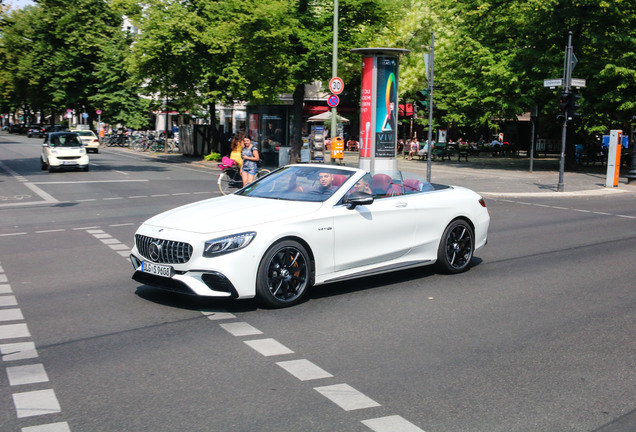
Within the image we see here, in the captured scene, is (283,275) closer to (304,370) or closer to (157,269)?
(157,269)

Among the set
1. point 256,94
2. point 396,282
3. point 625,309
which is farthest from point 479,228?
point 256,94

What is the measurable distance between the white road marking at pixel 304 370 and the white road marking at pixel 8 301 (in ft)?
11.5

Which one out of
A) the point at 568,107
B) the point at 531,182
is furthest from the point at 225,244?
the point at 531,182

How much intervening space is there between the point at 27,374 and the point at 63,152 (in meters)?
25.1

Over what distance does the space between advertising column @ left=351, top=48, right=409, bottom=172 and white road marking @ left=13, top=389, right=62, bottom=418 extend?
64.3ft

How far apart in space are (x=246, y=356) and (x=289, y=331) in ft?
2.71

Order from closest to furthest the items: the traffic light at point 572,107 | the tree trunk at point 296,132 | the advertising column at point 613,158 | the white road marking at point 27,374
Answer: the white road marking at point 27,374 → the traffic light at point 572,107 → the advertising column at point 613,158 → the tree trunk at point 296,132

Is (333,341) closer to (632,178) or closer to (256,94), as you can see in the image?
(632,178)

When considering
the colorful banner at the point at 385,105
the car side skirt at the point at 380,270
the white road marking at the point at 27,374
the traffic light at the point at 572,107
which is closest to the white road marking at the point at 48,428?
the white road marking at the point at 27,374

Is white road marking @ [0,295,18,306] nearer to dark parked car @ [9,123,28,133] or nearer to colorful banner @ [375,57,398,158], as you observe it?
colorful banner @ [375,57,398,158]

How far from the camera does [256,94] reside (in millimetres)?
31625

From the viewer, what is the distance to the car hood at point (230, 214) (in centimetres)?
704

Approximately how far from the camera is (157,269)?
707 cm

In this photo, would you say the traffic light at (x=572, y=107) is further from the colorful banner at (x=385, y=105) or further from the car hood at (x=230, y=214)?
the car hood at (x=230, y=214)
